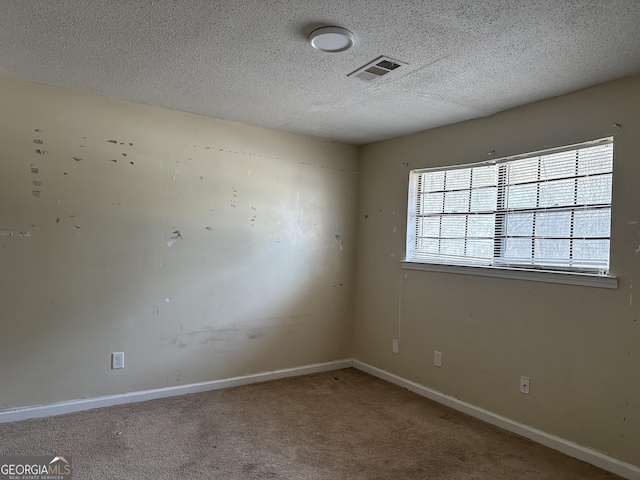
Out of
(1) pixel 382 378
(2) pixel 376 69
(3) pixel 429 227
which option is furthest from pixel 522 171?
(1) pixel 382 378

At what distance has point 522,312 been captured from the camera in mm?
2826

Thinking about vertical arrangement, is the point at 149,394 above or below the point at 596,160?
below

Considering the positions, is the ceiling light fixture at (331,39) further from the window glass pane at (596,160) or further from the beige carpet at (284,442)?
the beige carpet at (284,442)

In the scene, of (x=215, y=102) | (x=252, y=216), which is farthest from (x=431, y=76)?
(x=252, y=216)

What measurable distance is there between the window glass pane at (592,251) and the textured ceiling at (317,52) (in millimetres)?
941

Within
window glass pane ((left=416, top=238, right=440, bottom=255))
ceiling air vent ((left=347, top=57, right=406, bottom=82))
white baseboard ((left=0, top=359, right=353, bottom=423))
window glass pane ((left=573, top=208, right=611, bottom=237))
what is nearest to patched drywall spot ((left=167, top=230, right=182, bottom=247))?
white baseboard ((left=0, top=359, right=353, bottom=423))

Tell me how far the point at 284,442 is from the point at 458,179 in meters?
2.34

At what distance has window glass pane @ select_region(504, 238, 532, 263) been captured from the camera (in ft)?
9.41

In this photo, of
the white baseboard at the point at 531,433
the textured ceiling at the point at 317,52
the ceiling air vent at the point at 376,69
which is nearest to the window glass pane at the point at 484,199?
the textured ceiling at the point at 317,52

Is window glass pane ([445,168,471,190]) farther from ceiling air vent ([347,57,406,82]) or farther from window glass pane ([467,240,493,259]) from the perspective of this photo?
ceiling air vent ([347,57,406,82])

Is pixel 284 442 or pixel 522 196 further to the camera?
pixel 522 196

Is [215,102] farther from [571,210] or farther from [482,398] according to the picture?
[482,398]

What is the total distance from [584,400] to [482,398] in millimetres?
714

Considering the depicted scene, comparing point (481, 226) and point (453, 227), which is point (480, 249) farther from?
point (453, 227)
